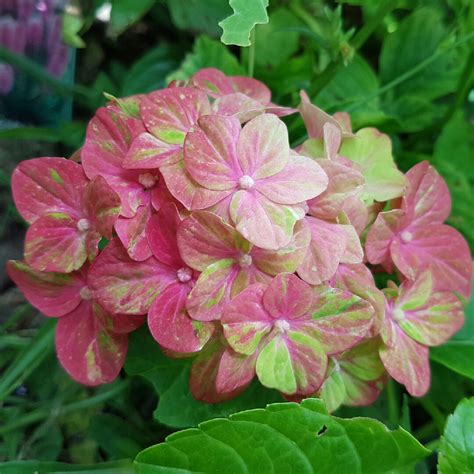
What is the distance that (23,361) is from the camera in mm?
692

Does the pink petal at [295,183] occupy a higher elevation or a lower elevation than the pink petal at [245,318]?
higher

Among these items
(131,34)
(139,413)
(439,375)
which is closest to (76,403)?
(139,413)

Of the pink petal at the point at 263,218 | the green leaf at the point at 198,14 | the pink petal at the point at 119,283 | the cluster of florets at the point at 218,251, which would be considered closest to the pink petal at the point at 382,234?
the cluster of florets at the point at 218,251

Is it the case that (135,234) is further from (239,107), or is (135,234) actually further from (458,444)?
(458,444)

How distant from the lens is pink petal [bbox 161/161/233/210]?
0.53m

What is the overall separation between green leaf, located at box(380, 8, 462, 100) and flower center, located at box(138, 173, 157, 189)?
535mm

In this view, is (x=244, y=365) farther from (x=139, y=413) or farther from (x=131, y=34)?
(x=131, y=34)

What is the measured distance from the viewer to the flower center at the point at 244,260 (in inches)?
21.5

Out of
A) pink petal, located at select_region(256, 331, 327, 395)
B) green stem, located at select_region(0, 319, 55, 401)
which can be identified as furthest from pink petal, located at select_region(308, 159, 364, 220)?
green stem, located at select_region(0, 319, 55, 401)

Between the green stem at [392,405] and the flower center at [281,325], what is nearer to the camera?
the flower center at [281,325]

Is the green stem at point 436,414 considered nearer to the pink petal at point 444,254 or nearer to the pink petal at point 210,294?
the pink petal at point 444,254

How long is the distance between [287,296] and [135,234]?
133 millimetres

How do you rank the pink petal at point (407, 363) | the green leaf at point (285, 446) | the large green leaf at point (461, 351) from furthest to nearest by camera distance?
the large green leaf at point (461, 351)
the pink petal at point (407, 363)
the green leaf at point (285, 446)

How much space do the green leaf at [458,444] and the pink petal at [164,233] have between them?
258mm
